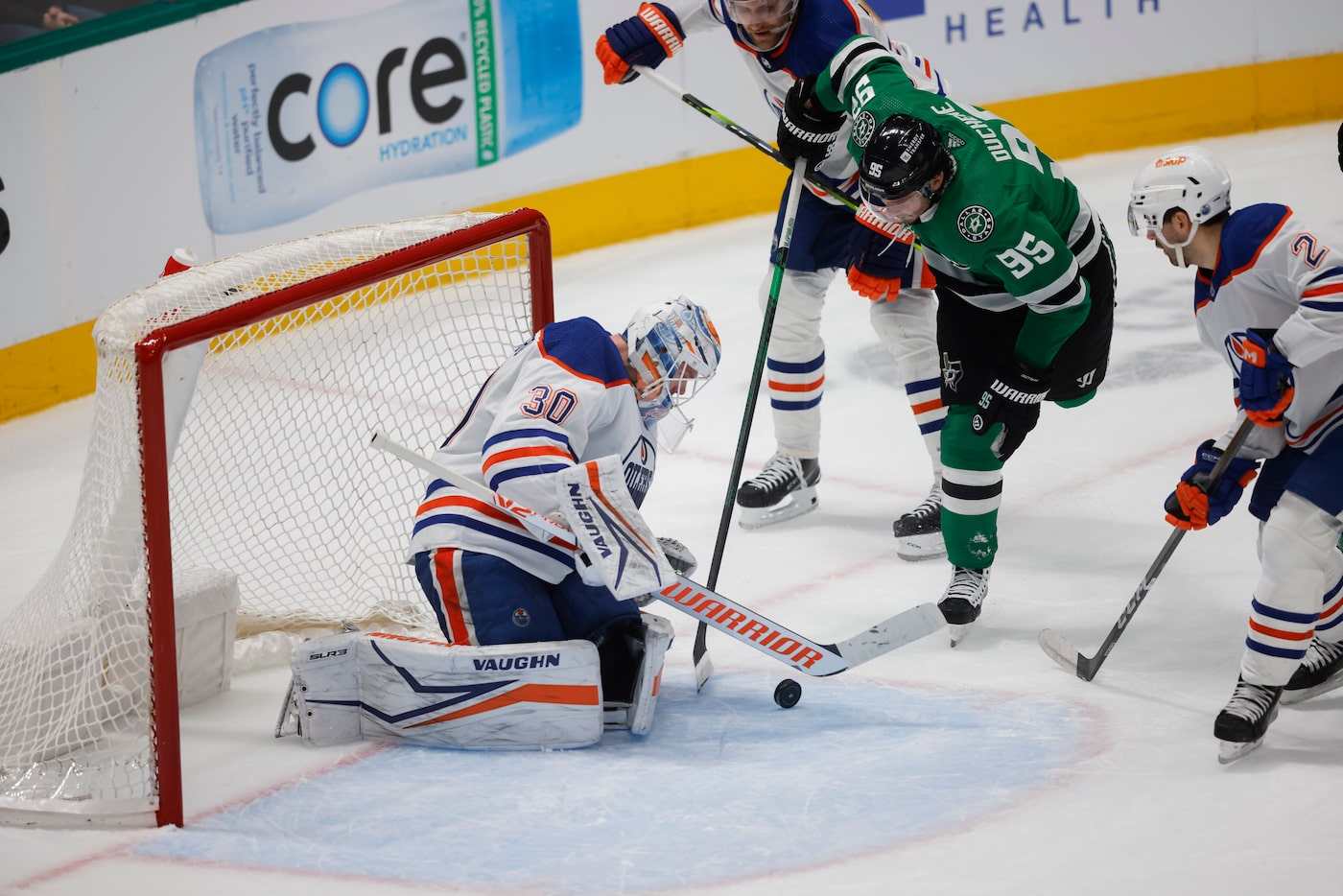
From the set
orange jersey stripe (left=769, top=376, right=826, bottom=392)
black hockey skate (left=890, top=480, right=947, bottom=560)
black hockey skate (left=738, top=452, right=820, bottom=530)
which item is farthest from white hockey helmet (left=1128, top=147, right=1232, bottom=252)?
black hockey skate (left=738, top=452, right=820, bottom=530)

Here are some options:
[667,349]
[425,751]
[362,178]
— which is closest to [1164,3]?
[362,178]

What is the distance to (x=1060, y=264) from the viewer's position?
296 cm

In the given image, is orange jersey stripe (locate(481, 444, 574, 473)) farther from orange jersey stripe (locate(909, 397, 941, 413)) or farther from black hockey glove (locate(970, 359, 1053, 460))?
orange jersey stripe (locate(909, 397, 941, 413))

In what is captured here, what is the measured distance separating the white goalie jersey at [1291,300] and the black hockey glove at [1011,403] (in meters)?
0.43

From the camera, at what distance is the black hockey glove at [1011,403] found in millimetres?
3104

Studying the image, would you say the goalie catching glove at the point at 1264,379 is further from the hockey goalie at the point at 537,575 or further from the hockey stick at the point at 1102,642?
the hockey goalie at the point at 537,575

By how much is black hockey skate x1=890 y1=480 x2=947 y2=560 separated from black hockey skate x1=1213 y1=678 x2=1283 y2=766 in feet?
3.79

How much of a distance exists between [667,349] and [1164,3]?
4806 millimetres

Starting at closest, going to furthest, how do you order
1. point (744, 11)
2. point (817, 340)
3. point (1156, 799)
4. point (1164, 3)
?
point (1156, 799), point (744, 11), point (817, 340), point (1164, 3)

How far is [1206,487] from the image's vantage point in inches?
109

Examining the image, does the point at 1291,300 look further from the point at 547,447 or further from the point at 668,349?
the point at 547,447

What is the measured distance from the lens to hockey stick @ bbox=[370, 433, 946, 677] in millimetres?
2709

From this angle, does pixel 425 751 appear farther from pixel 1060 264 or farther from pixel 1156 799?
pixel 1060 264

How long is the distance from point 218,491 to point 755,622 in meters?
1.22
